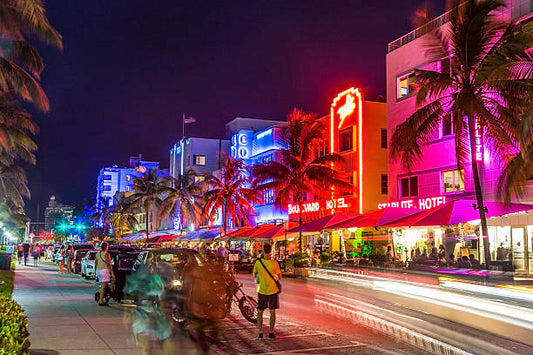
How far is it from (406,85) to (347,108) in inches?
227

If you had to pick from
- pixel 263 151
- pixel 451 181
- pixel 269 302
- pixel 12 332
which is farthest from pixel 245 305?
pixel 263 151

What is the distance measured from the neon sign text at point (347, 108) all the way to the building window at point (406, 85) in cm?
450

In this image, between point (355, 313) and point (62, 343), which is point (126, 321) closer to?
point (62, 343)

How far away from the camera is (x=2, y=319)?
668cm

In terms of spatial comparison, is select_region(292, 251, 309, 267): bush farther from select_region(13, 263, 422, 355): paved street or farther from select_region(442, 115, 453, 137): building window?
select_region(13, 263, 422, 355): paved street

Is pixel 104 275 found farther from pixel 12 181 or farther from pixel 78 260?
pixel 12 181

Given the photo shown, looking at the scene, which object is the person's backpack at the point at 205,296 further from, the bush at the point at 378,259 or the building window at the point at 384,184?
the building window at the point at 384,184

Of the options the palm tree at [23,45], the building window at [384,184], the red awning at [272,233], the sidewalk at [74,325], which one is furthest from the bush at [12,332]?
the building window at [384,184]

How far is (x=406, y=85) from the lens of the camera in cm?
3459

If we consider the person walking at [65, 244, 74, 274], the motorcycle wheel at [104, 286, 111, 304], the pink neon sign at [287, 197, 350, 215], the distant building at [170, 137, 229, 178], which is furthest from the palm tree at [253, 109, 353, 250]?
the distant building at [170, 137, 229, 178]

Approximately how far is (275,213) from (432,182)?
19.8 meters

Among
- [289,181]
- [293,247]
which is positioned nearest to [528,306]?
[289,181]

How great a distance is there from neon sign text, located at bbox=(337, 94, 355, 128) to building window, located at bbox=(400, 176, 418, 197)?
7.03m

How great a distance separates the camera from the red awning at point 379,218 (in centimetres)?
2794
